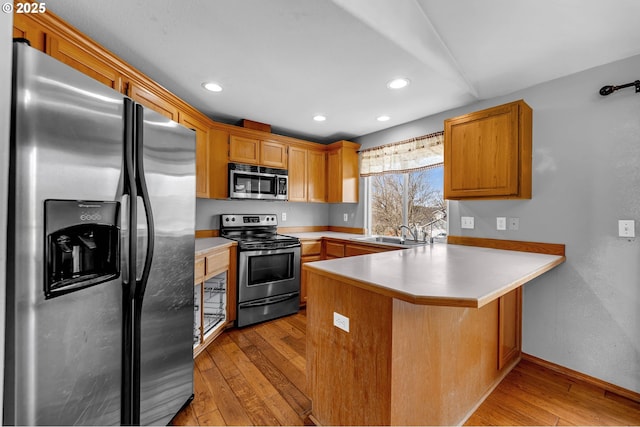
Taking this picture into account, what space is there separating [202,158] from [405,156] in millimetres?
2349

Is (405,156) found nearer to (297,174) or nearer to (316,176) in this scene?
(316,176)

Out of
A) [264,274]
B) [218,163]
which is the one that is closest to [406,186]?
[264,274]

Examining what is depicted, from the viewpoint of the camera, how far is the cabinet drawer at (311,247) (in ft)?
10.9

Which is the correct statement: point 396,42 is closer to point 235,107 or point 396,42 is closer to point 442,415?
point 235,107

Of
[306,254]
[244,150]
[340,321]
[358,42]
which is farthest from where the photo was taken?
[306,254]

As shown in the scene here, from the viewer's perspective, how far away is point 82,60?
1.50 metres

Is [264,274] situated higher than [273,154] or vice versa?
[273,154]

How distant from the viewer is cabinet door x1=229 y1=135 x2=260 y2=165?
3.09 m

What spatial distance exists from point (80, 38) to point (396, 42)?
5.98ft

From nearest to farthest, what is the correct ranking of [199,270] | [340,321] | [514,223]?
1. [340,321]
2. [199,270]
3. [514,223]

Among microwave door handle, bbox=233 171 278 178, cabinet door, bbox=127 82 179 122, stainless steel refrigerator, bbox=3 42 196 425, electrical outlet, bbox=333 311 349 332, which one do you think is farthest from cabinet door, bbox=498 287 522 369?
cabinet door, bbox=127 82 179 122

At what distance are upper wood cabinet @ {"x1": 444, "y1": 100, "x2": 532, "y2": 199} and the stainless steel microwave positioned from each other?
1.99 meters

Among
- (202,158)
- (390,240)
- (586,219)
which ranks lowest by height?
(390,240)

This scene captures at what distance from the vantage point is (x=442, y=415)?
4.62 feet
